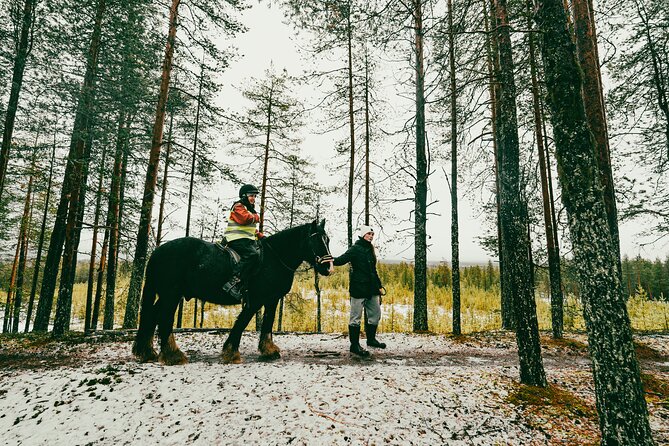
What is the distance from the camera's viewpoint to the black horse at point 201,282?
567cm

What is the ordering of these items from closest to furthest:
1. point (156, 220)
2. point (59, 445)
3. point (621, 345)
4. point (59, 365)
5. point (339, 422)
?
point (621, 345) → point (59, 445) → point (339, 422) → point (59, 365) → point (156, 220)

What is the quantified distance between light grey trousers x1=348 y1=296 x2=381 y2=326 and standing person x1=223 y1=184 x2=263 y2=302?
260 cm

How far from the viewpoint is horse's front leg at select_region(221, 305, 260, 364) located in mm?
5906

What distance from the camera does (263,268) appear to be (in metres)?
6.34

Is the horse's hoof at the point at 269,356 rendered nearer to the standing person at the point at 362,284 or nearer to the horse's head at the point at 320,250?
the standing person at the point at 362,284

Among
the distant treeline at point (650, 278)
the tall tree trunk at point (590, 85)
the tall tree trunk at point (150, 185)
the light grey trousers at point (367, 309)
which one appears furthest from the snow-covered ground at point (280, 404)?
the distant treeline at point (650, 278)

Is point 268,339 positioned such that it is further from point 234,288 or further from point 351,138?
point 351,138

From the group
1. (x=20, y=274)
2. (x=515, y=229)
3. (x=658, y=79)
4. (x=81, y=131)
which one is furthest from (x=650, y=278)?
(x=20, y=274)

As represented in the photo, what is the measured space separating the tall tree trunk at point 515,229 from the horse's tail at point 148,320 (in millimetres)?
6520

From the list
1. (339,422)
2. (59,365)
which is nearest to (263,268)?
(339,422)

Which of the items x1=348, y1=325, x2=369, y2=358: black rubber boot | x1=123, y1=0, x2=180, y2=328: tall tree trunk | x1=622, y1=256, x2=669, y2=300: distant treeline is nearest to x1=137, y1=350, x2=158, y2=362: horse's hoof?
x1=123, y1=0, x2=180, y2=328: tall tree trunk

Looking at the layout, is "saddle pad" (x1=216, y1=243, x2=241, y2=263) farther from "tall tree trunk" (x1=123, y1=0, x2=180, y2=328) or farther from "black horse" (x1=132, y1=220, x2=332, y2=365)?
"tall tree trunk" (x1=123, y1=0, x2=180, y2=328)

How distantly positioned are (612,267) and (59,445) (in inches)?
247

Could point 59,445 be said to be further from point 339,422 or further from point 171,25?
point 171,25
